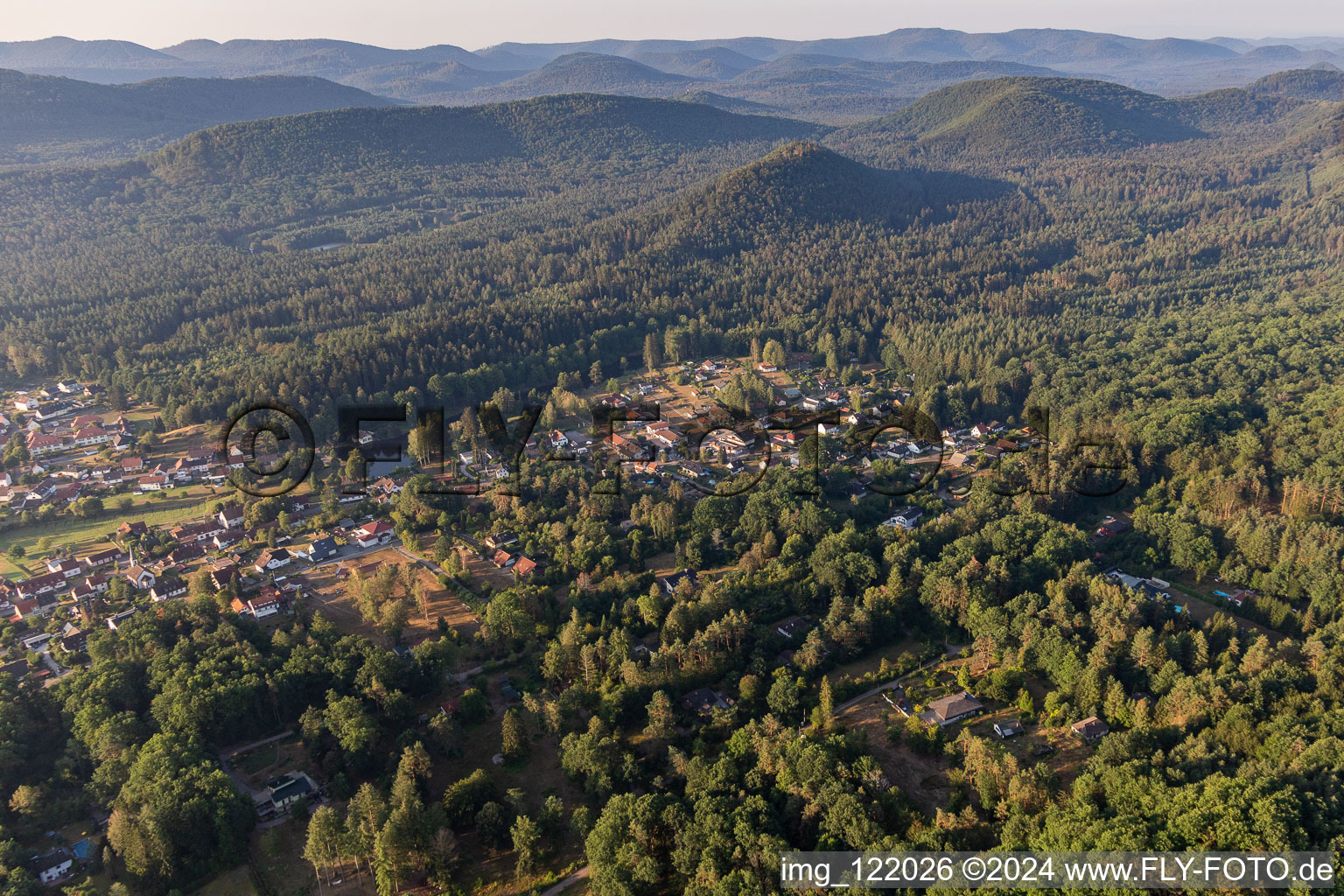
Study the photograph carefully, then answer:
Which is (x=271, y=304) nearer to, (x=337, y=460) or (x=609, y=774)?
(x=337, y=460)

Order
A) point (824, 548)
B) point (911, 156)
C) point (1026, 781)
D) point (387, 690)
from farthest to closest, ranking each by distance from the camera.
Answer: point (911, 156) < point (824, 548) < point (387, 690) < point (1026, 781)

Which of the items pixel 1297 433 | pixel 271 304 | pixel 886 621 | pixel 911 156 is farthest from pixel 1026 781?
pixel 911 156

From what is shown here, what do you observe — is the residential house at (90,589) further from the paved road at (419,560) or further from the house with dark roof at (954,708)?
the house with dark roof at (954,708)

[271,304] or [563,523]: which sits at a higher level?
[271,304]

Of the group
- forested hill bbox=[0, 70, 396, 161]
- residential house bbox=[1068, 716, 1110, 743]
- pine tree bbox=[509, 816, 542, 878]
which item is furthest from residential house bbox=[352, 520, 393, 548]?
forested hill bbox=[0, 70, 396, 161]

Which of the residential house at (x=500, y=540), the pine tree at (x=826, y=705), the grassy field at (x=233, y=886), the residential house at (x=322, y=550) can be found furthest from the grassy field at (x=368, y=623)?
the pine tree at (x=826, y=705)

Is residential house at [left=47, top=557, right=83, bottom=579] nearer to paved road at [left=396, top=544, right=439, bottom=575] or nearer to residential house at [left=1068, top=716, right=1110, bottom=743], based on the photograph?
paved road at [left=396, top=544, right=439, bottom=575]
